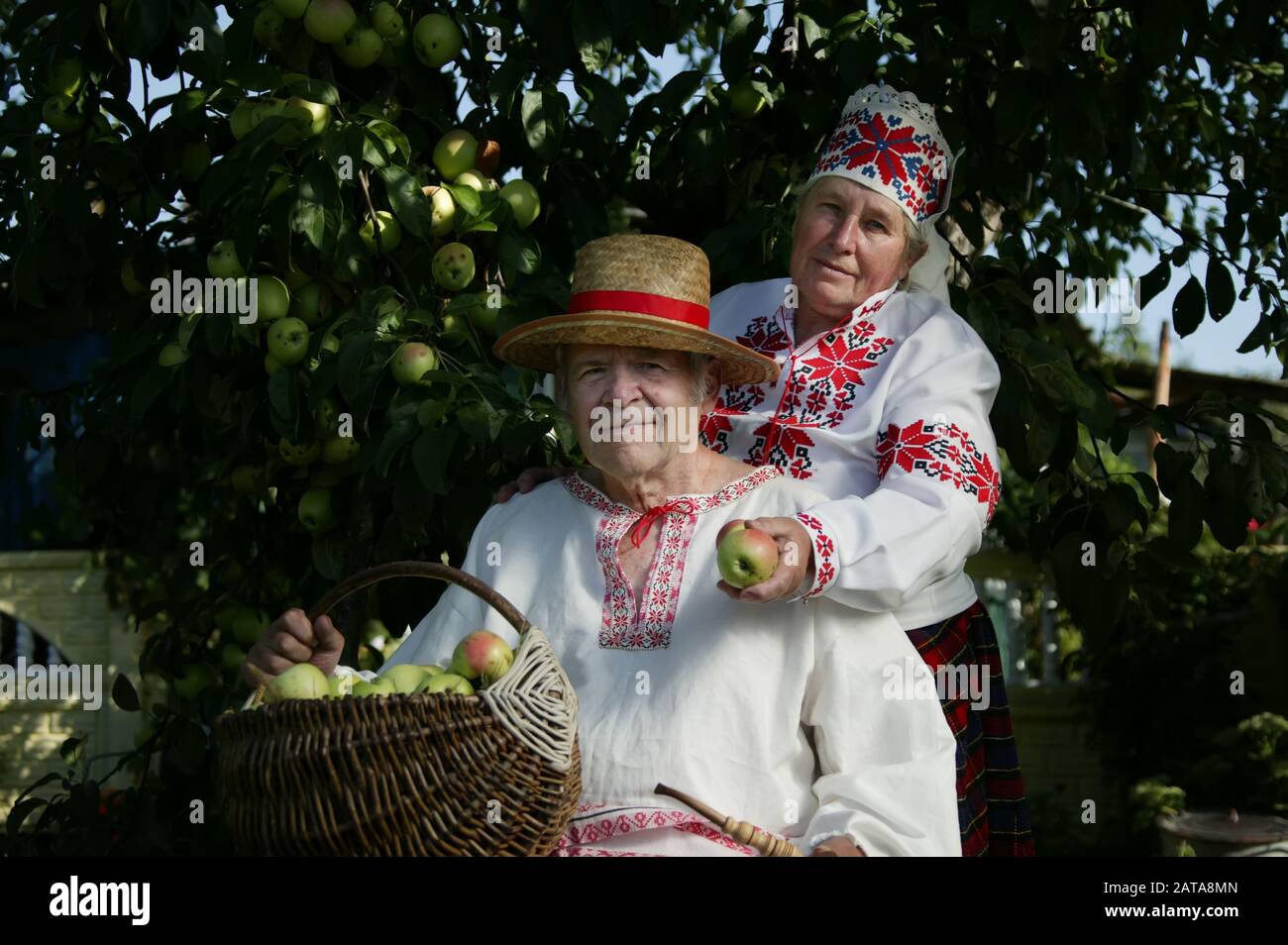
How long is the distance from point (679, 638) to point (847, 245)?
0.80 m

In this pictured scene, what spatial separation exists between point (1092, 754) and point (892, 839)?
7.47 metres

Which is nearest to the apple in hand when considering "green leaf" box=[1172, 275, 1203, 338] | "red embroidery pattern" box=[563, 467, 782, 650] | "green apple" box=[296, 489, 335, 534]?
"red embroidery pattern" box=[563, 467, 782, 650]

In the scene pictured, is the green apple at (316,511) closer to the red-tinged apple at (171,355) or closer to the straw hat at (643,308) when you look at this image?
the red-tinged apple at (171,355)

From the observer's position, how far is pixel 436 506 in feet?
10.3

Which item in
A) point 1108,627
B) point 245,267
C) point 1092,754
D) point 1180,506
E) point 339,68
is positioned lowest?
point 1092,754

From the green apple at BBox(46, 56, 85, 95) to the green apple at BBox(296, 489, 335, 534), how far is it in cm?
95

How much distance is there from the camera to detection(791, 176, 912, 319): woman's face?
8.96ft

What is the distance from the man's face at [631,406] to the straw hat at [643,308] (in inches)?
1.0

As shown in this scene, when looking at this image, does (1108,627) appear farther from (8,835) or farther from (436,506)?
(8,835)

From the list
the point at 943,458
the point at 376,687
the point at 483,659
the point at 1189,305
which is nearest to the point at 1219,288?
the point at 1189,305

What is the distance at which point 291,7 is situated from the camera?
10.0 ft

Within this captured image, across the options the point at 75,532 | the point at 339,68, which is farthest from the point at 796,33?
the point at 75,532

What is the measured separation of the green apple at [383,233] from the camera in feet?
10.2

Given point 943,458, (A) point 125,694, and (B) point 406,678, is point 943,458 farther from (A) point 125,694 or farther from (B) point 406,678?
(A) point 125,694
